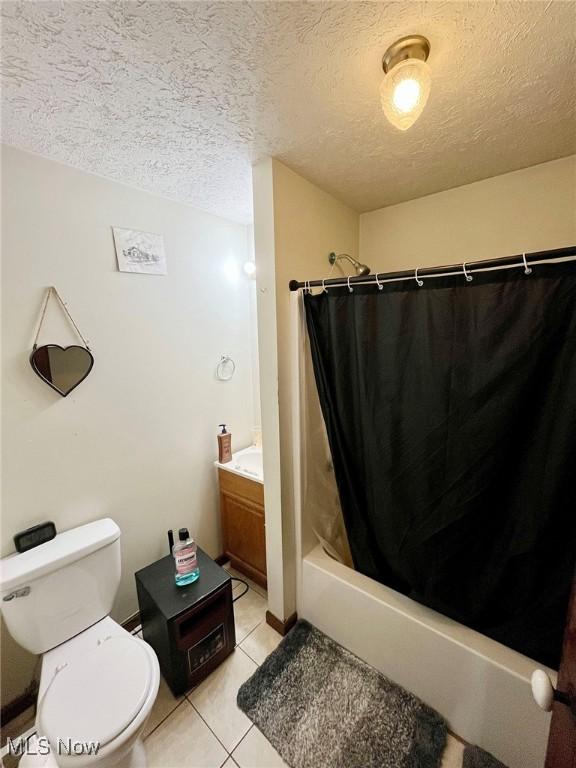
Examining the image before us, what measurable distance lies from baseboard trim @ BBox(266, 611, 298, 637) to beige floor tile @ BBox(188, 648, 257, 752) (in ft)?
0.65

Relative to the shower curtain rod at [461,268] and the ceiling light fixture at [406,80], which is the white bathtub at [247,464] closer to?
the shower curtain rod at [461,268]

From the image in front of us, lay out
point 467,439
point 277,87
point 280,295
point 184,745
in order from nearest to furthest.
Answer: point 277,87 → point 467,439 → point 184,745 → point 280,295

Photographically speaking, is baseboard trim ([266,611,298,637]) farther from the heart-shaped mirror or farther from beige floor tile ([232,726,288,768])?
the heart-shaped mirror

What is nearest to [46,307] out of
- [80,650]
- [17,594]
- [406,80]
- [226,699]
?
[17,594]

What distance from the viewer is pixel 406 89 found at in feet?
2.67

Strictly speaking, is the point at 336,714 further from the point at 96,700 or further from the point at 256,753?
the point at 96,700

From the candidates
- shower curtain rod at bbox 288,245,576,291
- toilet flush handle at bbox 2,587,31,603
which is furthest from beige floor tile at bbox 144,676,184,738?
shower curtain rod at bbox 288,245,576,291

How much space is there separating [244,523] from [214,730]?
2.87 ft

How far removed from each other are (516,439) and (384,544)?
0.74m

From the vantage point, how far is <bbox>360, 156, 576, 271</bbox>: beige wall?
1.40m

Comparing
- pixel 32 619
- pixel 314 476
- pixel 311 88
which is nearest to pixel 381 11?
pixel 311 88

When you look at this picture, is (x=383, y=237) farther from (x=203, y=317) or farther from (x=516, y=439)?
(x=516, y=439)

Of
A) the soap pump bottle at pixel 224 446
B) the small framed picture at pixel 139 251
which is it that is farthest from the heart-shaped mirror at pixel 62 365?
the soap pump bottle at pixel 224 446

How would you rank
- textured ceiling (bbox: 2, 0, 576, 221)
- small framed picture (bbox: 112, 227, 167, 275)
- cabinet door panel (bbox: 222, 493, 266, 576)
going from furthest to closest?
1. cabinet door panel (bbox: 222, 493, 266, 576)
2. small framed picture (bbox: 112, 227, 167, 275)
3. textured ceiling (bbox: 2, 0, 576, 221)
